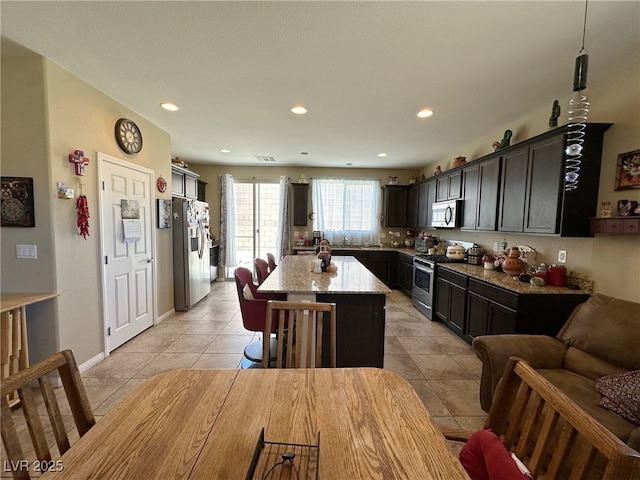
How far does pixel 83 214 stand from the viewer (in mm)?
2482

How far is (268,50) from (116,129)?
1.99 metres

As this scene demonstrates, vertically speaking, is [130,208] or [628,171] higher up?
[628,171]

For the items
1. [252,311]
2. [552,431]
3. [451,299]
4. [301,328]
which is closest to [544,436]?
[552,431]

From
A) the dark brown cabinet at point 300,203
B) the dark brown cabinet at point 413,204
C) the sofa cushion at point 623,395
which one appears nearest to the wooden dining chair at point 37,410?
the sofa cushion at point 623,395

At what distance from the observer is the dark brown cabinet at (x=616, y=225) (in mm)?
1967

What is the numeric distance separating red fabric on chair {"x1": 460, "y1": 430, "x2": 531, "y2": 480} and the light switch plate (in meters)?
3.20

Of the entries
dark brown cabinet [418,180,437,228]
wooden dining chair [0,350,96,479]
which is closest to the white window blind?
dark brown cabinet [418,180,437,228]

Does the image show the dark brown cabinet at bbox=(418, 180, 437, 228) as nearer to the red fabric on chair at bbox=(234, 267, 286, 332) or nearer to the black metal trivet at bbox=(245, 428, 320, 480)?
the red fabric on chair at bbox=(234, 267, 286, 332)

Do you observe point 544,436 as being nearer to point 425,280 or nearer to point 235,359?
point 235,359

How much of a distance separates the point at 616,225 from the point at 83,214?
174 inches

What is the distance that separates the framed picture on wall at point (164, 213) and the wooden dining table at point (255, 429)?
122 inches

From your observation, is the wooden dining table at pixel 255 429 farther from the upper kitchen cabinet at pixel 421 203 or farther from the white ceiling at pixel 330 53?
the upper kitchen cabinet at pixel 421 203

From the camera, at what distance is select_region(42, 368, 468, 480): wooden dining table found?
28.8 inches

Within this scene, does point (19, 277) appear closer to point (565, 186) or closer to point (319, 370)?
point (319, 370)
